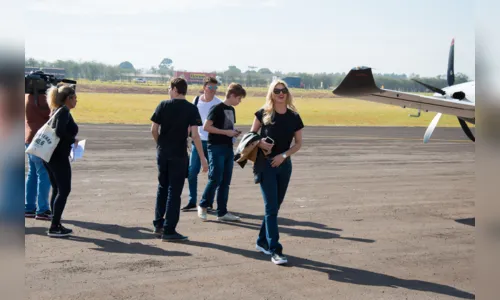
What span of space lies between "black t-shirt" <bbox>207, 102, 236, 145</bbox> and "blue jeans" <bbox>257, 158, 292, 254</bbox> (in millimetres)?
2025

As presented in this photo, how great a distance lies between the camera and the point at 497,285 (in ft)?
4.33

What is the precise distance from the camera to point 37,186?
25.7 feet

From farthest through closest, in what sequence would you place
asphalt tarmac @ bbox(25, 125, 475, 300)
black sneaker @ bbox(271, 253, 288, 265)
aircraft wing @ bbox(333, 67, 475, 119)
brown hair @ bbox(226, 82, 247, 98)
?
aircraft wing @ bbox(333, 67, 475, 119)
brown hair @ bbox(226, 82, 247, 98)
black sneaker @ bbox(271, 253, 288, 265)
asphalt tarmac @ bbox(25, 125, 475, 300)

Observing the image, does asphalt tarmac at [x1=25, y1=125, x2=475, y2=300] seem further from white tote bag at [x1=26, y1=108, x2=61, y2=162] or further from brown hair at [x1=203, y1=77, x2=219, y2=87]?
brown hair at [x1=203, y1=77, x2=219, y2=87]

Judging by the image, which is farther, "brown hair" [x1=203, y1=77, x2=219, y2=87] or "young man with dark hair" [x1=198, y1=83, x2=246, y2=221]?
"brown hair" [x1=203, y1=77, x2=219, y2=87]

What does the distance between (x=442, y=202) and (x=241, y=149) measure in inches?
204

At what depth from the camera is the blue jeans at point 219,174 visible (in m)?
7.84

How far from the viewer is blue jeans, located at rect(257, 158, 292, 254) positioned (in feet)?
19.2

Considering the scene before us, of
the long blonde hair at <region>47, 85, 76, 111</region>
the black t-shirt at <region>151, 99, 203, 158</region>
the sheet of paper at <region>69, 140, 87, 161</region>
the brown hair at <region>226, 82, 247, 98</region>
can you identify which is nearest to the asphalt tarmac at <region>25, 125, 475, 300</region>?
the sheet of paper at <region>69, 140, 87, 161</region>

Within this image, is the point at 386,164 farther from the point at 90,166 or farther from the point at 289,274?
the point at 289,274

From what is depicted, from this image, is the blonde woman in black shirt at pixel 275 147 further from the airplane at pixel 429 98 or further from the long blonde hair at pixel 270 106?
the airplane at pixel 429 98

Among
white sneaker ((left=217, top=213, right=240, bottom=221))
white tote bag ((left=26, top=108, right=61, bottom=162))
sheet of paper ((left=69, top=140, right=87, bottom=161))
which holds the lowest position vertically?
white sneaker ((left=217, top=213, right=240, bottom=221))

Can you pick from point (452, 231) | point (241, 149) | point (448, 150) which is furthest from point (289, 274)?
point (448, 150)

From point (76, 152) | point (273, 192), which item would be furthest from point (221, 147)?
point (273, 192)
